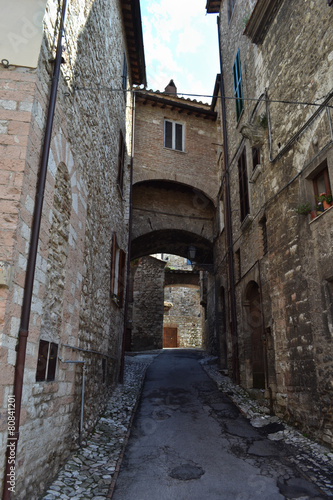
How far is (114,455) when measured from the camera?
515 centimetres

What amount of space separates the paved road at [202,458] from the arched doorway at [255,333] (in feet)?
4.10

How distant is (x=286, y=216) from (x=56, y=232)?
4315mm

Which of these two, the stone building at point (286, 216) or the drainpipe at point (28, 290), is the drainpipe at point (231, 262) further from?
the drainpipe at point (28, 290)

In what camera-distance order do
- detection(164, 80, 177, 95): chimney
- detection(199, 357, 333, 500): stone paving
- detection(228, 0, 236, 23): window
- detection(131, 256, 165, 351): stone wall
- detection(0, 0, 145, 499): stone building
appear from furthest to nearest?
1. detection(131, 256, 165, 351): stone wall
2. detection(164, 80, 177, 95): chimney
3. detection(228, 0, 236, 23): window
4. detection(199, 357, 333, 500): stone paving
5. detection(0, 0, 145, 499): stone building

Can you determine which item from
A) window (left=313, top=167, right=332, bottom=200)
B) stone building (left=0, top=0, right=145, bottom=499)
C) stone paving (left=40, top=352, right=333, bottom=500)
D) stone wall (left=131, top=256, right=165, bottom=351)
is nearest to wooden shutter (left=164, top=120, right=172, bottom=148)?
stone building (left=0, top=0, right=145, bottom=499)

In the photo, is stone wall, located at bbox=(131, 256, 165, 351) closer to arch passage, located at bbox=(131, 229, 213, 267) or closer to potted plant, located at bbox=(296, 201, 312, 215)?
arch passage, located at bbox=(131, 229, 213, 267)

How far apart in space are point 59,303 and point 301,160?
4.66 meters

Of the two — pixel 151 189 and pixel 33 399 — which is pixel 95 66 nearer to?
pixel 33 399

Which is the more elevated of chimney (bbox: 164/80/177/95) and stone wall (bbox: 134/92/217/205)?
chimney (bbox: 164/80/177/95)

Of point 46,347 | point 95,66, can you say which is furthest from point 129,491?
point 95,66

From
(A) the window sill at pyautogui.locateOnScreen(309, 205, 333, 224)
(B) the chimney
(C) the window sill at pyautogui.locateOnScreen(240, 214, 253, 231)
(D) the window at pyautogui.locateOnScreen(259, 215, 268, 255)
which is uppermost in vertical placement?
(B) the chimney

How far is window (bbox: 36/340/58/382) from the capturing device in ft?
12.6

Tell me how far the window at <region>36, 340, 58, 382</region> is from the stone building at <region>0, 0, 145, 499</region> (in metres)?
0.01

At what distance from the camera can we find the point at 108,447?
5434 millimetres
